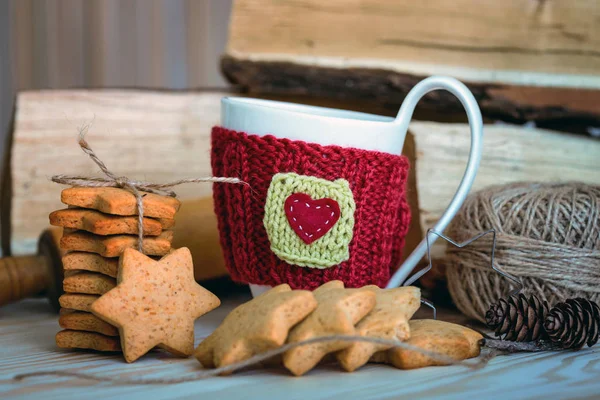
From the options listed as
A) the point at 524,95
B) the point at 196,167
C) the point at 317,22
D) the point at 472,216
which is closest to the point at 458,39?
the point at 524,95

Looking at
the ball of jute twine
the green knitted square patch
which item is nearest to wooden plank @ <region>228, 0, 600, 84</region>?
the ball of jute twine

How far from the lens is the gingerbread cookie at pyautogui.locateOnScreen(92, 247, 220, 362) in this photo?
0.71m

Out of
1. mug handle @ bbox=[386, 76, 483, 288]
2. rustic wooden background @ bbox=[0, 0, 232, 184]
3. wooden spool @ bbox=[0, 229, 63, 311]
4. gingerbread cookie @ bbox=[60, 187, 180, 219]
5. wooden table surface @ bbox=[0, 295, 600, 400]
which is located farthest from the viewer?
rustic wooden background @ bbox=[0, 0, 232, 184]

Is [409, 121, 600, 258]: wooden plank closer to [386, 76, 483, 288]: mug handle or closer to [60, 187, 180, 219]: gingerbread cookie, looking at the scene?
[386, 76, 483, 288]: mug handle

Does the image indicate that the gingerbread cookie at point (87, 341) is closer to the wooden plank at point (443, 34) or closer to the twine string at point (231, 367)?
the twine string at point (231, 367)

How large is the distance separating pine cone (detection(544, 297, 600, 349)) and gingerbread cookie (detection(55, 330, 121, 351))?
488mm

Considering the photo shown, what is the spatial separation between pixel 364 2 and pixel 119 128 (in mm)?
525

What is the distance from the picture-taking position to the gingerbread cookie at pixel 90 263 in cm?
77

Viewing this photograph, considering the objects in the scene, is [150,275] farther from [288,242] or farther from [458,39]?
[458,39]

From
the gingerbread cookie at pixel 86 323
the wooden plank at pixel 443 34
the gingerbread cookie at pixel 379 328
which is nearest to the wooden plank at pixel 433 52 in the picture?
the wooden plank at pixel 443 34

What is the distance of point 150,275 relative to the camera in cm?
74

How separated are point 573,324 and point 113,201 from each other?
53 cm

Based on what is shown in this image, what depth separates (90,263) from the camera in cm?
78

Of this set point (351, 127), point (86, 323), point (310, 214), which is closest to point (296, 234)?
point (310, 214)
